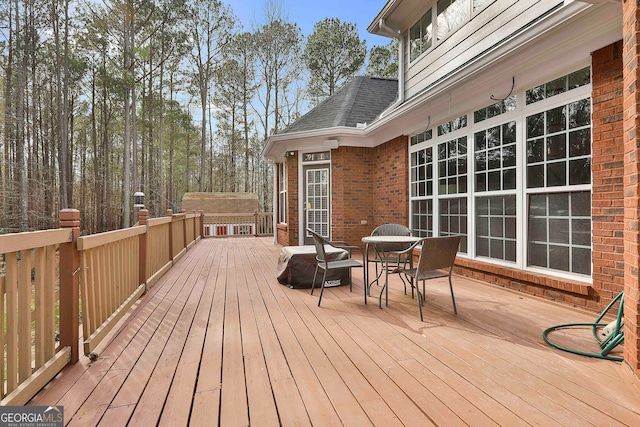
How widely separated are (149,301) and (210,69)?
15802mm

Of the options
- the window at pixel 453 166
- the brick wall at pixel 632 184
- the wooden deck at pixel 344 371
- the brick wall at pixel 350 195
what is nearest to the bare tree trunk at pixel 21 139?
the brick wall at pixel 350 195

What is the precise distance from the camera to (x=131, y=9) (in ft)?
40.5

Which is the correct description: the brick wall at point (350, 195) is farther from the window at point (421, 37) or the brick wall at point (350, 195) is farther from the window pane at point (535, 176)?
the window pane at point (535, 176)

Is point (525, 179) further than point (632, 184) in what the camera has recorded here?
Yes

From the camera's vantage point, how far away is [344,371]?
196 centimetres

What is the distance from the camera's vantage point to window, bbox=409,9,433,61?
5808mm

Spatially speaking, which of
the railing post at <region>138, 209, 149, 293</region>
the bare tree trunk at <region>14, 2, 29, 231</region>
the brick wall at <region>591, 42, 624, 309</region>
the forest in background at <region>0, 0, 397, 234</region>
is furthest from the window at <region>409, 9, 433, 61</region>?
the bare tree trunk at <region>14, 2, 29, 231</region>

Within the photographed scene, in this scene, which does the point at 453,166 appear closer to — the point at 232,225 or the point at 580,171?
the point at 580,171

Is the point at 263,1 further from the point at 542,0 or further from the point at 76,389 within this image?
the point at 76,389

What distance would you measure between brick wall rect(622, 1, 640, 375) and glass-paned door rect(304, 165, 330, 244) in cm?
576

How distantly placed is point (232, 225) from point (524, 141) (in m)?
10.9

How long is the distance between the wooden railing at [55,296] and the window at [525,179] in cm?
420

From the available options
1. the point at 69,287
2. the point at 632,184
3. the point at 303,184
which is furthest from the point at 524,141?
the point at 303,184

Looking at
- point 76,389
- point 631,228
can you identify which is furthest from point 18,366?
point 631,228
